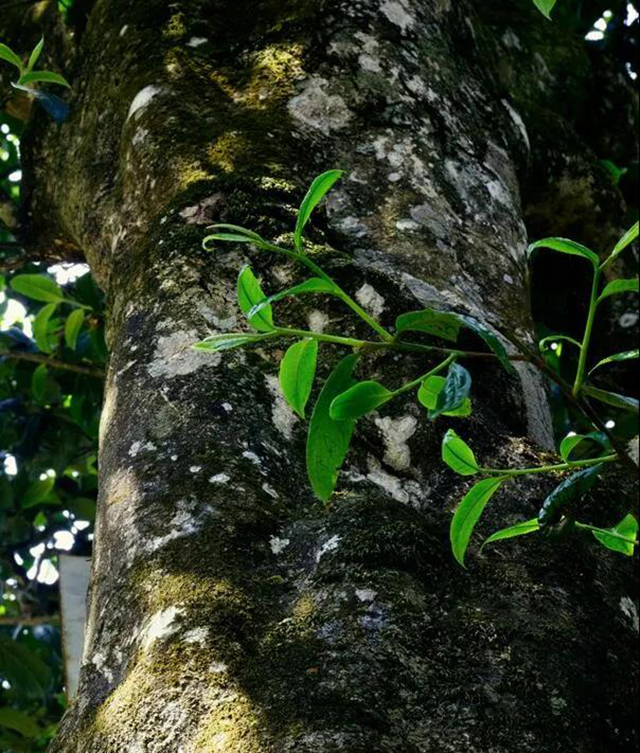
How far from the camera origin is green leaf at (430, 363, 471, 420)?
2.61 feet

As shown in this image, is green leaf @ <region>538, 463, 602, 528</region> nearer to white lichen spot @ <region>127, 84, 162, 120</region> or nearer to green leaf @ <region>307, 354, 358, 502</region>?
green leaf @ <region>307, 354, 358, 502</region>

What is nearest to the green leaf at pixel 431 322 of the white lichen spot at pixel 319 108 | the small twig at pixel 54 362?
the white lichen spot at pixel 319 108

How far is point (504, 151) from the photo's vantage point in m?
1.92

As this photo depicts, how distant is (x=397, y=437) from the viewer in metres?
1.33

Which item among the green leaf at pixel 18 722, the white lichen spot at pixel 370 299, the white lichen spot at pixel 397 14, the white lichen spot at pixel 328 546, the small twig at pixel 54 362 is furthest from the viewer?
the small twig at pixel 54 362

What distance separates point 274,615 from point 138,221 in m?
0.75

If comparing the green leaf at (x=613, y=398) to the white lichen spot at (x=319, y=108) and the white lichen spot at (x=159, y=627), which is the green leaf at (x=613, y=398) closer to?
the white lichen spot at (x=159, y=627)

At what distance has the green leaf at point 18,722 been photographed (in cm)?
235

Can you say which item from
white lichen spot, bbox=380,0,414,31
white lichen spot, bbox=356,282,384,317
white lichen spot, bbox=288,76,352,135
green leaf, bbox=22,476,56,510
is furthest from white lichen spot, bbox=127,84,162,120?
green leaf, bbox=22,476,56,510

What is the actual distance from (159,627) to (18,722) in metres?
1.47

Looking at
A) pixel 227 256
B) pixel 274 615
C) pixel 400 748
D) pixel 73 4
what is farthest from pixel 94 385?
pixel 400 748

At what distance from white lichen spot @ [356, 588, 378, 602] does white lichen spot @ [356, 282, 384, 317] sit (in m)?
0.44

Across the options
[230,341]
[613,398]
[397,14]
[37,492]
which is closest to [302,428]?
[230,341]

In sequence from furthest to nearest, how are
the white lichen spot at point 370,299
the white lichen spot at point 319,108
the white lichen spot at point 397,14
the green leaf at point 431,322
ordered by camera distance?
the white lichen spot at point 397,14, the white lichen spot at point 319,108, the white lichen spot at point 370,299, the green leaf at point 431,322
